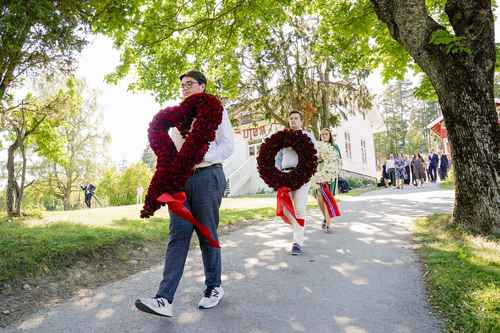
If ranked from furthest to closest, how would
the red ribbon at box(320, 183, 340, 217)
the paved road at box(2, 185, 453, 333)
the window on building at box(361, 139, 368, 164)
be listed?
1. the window on building at box(361, 139, 368, 164)
2. the red ribbon at box(320, 183, 340, 217)
3. the paved road at box(2, 185, 453, 333)

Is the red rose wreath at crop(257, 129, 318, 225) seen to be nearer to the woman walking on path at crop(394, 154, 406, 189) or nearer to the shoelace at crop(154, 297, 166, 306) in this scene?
the shoelace at crop(154, 297, 166, 306)

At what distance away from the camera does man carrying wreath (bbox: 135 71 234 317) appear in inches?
137

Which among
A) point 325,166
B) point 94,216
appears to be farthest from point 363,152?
point 325,166

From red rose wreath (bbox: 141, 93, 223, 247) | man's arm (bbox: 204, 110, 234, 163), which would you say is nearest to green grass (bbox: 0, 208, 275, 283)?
red rose wreath (bbox: 141, 93, 223, 247)

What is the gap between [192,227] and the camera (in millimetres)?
3660

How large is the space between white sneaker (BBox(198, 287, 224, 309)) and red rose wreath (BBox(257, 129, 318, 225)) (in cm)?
259

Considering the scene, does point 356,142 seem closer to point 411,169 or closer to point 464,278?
point 411,169

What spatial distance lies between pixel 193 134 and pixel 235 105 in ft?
57.1

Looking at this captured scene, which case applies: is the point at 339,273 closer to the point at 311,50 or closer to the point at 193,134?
the point at 193,134

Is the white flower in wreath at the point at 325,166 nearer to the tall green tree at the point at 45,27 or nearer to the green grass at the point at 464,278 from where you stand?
the green grass at the point at 464,278

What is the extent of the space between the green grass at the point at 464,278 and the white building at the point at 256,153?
23.2 m

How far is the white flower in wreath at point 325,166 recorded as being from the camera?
26.9 feet

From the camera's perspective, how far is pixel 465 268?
14.4 feet

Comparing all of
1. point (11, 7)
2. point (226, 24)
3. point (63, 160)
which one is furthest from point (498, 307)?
point (63, 160)
